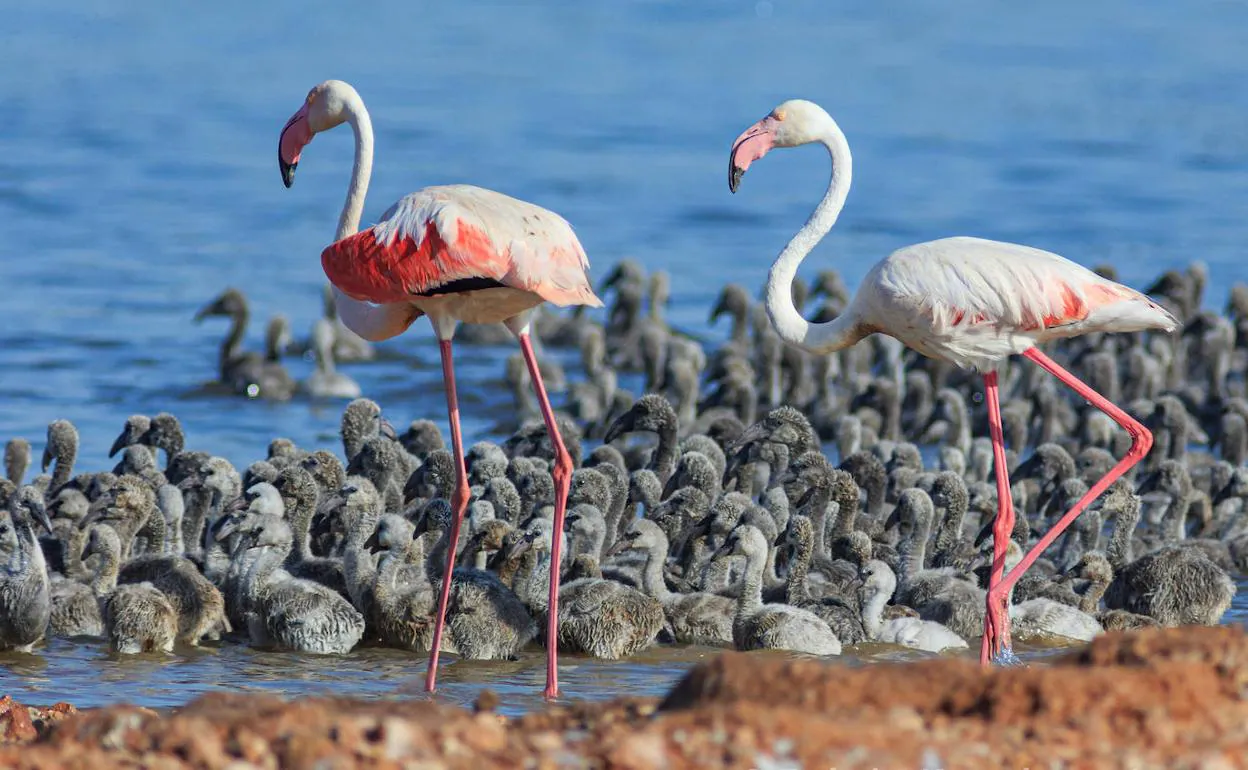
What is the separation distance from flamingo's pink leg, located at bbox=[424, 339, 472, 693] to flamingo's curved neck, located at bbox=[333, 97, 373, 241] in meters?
0.69

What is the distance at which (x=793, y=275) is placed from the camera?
374 inches

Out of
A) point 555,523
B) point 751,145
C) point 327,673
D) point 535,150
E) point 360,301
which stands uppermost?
point 535,150

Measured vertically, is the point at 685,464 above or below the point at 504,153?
below

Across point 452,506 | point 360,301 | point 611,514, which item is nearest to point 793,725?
point 452,506

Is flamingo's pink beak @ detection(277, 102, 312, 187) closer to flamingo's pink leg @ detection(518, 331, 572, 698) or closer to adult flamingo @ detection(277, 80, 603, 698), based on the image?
adult flamingo @ detection(277, 80, 603, 698)

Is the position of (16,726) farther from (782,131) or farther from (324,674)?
(782,131)

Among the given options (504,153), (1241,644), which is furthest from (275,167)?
(1241,644)

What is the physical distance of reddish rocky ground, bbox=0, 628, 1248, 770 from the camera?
5004 mm

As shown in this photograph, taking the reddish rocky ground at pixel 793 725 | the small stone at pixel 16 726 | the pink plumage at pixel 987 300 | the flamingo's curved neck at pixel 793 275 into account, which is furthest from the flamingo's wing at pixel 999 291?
the small stone at pixel 16 726

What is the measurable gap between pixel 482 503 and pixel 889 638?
215 cm

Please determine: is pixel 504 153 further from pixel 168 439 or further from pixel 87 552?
pixel 87 552

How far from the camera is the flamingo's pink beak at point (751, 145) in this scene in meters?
9.64

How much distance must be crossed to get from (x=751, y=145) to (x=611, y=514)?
8.37 ft

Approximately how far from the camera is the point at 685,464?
1184 centimetres
